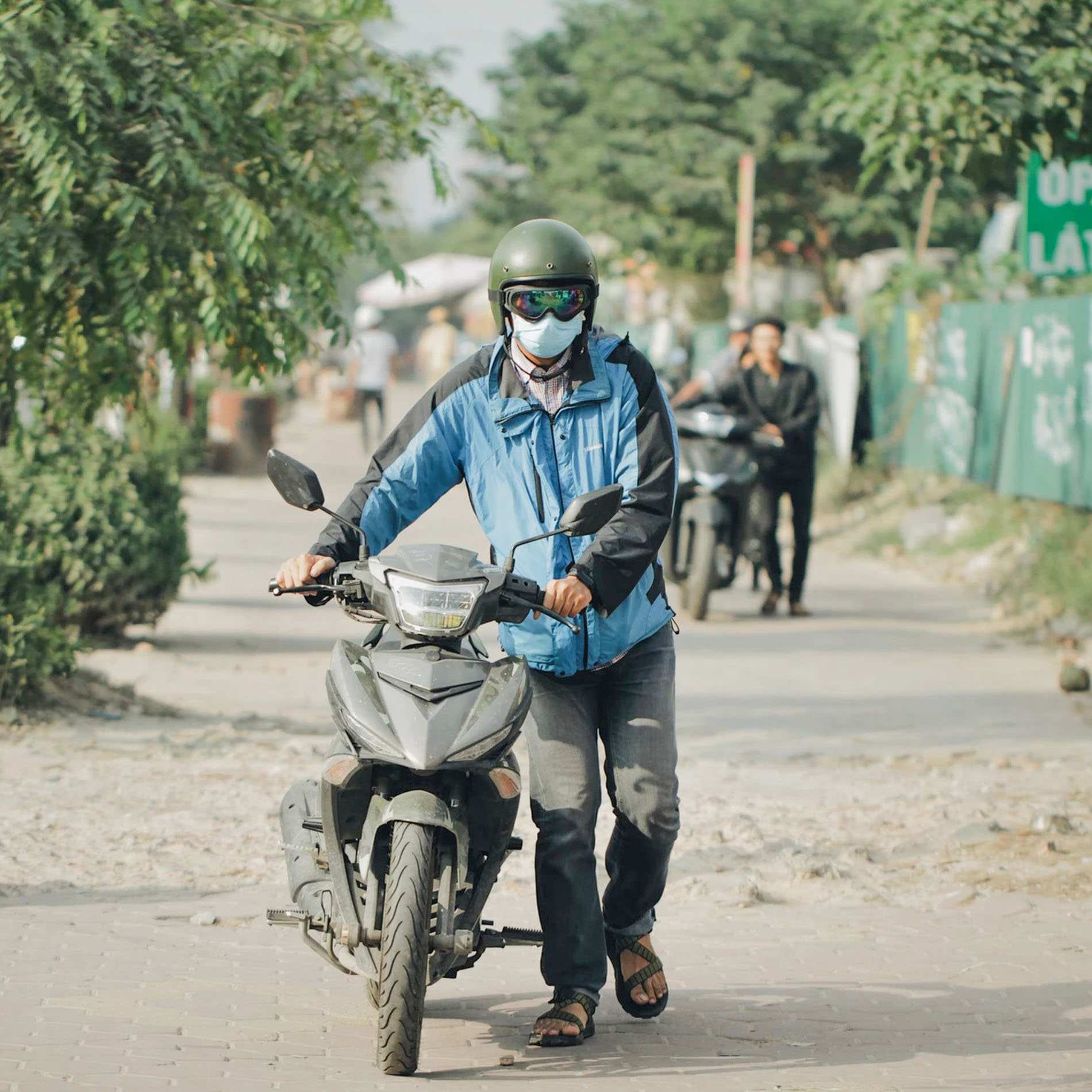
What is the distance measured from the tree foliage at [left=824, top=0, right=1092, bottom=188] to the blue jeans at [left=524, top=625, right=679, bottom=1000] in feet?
16.2

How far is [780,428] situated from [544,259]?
8.10 m

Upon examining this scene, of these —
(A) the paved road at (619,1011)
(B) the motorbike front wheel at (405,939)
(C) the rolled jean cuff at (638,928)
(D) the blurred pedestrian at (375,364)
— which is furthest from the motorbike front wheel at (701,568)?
(D) the blurred pedestrian at (375,364)

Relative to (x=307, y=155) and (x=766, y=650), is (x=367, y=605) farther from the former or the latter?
(x=766, y=650)

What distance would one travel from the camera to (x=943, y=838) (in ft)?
22.7

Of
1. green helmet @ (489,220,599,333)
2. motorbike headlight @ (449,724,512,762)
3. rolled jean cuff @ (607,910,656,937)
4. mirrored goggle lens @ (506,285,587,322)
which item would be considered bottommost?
rolled jean cuff @ (607,910,656,937)

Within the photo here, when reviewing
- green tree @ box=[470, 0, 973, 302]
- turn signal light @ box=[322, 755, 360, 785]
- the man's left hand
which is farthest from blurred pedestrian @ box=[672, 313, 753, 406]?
green tree @ box=[470, 0, 973, 302]

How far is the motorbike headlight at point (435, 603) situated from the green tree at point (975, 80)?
212 inches

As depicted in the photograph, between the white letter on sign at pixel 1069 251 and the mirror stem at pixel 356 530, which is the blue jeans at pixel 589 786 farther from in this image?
the white letter on sign at pixel 1069 251

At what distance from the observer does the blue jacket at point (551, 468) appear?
458 centimetres

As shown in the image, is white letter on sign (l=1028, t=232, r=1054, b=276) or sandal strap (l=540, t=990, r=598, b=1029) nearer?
sandal strap (l=540, t=990, r=598, b=1029)

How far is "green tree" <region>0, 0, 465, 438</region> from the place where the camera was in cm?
750

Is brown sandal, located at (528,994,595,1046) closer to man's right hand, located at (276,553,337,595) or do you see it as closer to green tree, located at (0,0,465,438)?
man's right hand, located at (276,553,337,595)

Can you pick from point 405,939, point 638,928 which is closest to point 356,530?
point 405,939

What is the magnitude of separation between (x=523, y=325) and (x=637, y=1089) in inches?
68.1
